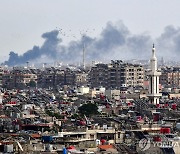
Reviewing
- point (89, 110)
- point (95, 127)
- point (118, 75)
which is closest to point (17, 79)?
point (118, 75)

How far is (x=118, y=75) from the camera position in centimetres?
14075

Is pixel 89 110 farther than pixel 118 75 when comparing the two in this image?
No

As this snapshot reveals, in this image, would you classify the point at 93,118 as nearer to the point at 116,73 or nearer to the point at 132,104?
the point at 132,104

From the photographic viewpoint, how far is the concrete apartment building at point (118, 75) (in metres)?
139

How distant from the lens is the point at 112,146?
143 ft

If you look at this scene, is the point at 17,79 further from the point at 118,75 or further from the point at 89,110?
the point at 89,110

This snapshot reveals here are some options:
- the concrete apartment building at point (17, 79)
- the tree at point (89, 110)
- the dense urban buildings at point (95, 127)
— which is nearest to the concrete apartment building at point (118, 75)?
the concrete apartment building at point (17, 79)

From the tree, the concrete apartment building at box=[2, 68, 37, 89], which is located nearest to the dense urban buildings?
the tree

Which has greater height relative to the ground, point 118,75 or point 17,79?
point 17,79

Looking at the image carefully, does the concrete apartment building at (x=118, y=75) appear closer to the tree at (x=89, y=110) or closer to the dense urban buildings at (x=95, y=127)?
the dense urban buildings at (x=95, y=127)

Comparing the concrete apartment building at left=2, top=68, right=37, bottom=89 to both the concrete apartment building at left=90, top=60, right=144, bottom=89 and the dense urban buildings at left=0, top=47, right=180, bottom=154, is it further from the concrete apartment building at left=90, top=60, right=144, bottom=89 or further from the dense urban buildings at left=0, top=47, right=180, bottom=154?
the dense urban buildings at left=0, top=47, right=180, bottom=154

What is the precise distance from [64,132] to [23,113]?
16.4 m

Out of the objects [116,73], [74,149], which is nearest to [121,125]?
[74,149]

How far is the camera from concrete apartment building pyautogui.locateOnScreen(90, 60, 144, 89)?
138750 millimetres
